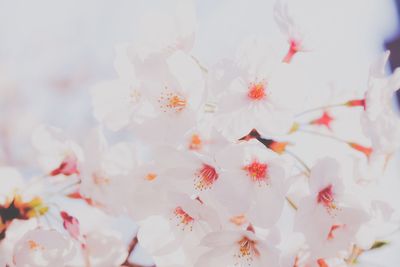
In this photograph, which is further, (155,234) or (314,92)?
(314,92)

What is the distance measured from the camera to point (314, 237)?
0.79 meters

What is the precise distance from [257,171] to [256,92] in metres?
0.14

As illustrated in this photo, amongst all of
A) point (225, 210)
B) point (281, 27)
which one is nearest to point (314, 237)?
point (225, 210)

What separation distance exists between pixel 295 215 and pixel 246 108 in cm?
20

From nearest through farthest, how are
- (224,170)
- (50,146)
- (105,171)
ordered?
1. (224,170)
2. (105,171)
3. (50,146)

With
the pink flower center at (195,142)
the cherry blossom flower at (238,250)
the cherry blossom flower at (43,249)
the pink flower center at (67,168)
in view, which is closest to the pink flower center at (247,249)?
the cherry blossom flower at (238,250)

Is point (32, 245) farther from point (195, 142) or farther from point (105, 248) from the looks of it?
point (195, 142)

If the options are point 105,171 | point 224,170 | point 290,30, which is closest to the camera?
point 224,170

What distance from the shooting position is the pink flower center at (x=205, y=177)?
2.50 ft

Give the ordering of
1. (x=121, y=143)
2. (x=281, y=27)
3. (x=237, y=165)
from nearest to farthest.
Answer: (x=237, y=165)
(x=281, y=27)
(x=121, y=143)

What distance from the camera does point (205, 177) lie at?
0.77 meters

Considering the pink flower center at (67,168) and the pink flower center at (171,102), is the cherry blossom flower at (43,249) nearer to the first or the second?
the pink flower center at (67,168)

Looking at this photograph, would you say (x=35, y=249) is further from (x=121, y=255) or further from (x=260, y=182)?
(x=260, y=182)

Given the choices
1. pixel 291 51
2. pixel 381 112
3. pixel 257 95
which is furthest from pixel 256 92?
pixel 381 112
